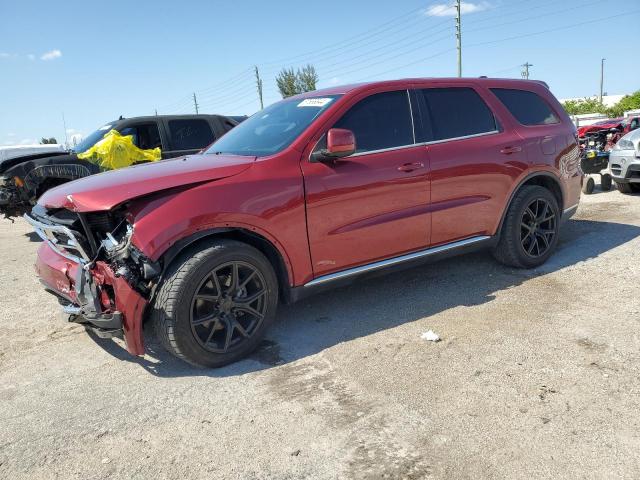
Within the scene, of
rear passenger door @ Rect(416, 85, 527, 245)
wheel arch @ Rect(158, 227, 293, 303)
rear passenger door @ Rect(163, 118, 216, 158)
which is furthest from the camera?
rear passenger door @ Rect(163, 118, 216, 158)

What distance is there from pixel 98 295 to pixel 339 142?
183 cm

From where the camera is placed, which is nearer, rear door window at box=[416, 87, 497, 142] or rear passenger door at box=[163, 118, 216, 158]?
rear door window at box=[416, 87, 497, 142]

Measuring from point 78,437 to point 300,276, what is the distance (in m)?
1.66

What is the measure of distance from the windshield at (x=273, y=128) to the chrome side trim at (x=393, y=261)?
0.99 meters

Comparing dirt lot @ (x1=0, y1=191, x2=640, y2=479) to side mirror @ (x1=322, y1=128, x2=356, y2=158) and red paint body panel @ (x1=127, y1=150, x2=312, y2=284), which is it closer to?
red paint body panel @ (x1=127, y1=150, x2=312, y2=284)

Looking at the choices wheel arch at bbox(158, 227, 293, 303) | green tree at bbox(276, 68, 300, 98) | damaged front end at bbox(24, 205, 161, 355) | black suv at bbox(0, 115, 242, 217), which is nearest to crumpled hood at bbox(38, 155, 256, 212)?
damaged front end at bbox(24, 205, 161, 355)

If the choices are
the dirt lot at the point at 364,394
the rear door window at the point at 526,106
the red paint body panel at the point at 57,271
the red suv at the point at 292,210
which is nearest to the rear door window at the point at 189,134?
the red suv at the point at 292,210

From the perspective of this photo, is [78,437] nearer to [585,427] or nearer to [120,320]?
[120,320]

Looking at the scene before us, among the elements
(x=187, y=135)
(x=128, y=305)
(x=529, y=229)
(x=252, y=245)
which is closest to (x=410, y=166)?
(x=252, y=245)

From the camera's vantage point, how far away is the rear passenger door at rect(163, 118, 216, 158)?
841 cm

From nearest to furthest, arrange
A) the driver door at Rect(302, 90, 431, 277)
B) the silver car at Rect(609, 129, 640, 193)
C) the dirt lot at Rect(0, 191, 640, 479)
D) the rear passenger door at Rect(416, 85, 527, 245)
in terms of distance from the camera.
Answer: the dirt lot at Rect(0, 191, 640, 479) → the driver door at Rect(302, 90, 431, 277) → the rear passenger door at Rect(416, 85, 527, 245) → the silver car at Rect(609, 129, 640, 193)

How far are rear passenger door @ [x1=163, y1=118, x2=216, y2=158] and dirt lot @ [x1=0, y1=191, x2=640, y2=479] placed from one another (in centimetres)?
455

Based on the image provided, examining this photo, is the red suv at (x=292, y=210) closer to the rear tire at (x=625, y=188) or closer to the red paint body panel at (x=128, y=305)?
the red paint body panel at (x=128, y=305)

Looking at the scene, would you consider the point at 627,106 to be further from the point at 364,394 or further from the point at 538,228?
the point at 364,394
